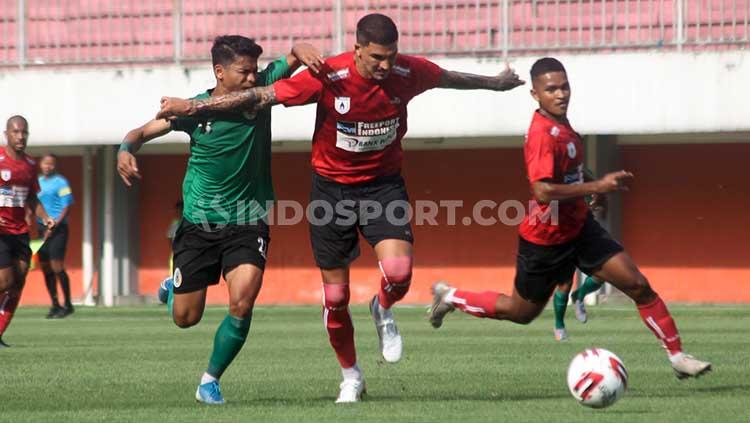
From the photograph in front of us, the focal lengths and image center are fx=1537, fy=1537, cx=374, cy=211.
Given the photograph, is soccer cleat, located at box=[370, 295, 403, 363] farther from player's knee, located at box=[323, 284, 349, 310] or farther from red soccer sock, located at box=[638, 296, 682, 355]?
red soccer sock, located at box=[638, 296, 682, 355]

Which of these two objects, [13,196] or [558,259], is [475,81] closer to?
[558,259]

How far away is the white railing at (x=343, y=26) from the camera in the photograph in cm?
2436

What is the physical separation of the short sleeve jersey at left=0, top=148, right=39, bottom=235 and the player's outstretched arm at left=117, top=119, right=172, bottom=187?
5.72m

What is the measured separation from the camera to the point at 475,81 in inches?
412

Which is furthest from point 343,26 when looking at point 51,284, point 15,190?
point 15,190

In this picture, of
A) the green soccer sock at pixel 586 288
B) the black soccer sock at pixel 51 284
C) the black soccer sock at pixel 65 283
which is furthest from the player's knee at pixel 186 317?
the black soccer sock at pixel 65 283

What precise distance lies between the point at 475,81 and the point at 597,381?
8.62 ft

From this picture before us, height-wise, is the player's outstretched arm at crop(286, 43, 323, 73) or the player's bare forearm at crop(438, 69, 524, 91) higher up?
the player's outstretched arm at crop(286, 43, 323, 73)

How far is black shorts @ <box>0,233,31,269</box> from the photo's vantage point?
1516 cm

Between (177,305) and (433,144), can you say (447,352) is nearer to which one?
(177,305)

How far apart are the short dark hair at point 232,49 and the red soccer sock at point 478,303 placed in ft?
7.74

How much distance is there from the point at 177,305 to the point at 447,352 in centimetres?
453

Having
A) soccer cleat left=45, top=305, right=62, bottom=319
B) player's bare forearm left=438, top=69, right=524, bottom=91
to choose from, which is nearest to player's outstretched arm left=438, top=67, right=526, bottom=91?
player's bare forearm left=438, top=69, right=524, bottom=91

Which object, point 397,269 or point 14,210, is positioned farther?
point 14,210
